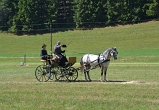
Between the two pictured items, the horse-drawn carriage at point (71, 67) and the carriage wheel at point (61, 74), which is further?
the carriage wheel at point (61, 74)

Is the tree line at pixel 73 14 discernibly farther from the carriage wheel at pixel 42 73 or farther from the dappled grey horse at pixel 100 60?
the carriage wheel at pixel 42 73

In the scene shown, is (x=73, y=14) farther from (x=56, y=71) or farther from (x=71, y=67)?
(x=71, y=67)

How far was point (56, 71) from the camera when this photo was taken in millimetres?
23250

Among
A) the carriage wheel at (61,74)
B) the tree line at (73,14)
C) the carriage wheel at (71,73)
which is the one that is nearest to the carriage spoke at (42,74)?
the carriage wheel at (61,74)

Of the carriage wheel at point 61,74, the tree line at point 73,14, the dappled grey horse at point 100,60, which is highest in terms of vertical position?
the tree line at point 73,14

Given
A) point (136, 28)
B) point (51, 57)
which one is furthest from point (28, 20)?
point (51, 57)

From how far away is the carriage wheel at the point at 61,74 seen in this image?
2280 cm

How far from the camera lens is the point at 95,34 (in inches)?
3580

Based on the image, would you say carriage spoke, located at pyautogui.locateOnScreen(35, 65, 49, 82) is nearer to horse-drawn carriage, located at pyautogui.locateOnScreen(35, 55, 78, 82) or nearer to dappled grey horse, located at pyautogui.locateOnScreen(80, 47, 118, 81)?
horse-drawn carriage, located at pyautogui.locateOnScreen(35, 55, 78, 82)

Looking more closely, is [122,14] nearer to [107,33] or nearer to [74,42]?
[107,33]

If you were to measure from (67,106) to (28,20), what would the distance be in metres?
92.4

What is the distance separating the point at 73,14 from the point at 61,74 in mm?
89671

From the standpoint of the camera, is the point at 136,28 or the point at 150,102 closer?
the point at 150,102

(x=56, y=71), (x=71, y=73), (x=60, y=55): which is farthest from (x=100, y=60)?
(x=56, y=71)
